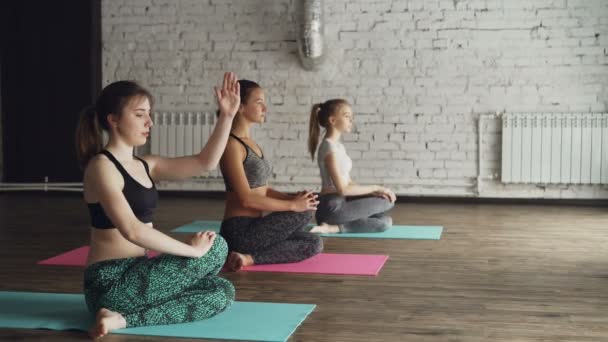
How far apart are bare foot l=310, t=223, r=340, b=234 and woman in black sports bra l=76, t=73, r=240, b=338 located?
7.85 ft

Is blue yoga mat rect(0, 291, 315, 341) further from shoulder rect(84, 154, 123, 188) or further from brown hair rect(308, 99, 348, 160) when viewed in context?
brown hair rect(308, 99, 348, 160)

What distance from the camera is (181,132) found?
771cm

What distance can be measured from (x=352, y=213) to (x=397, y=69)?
2.33 metres

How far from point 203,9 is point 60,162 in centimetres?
201

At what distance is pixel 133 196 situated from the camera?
2.81 metres

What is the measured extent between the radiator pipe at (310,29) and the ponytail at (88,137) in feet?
14.7

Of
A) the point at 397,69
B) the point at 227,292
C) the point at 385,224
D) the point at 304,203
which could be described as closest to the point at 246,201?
the point at 304,203

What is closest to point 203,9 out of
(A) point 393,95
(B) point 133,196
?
(A) point 393,95

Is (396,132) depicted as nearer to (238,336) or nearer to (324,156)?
(324,156)

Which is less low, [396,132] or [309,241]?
[396,132]

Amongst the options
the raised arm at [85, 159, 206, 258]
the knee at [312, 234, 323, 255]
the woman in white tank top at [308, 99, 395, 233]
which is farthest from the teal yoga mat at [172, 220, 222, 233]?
the raised arm at [85, 159, 206, 258]

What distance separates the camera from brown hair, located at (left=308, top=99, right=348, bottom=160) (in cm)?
516

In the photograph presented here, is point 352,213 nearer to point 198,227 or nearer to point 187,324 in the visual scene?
point 198,227

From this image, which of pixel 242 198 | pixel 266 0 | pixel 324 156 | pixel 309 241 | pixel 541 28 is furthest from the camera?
pixel 266 0
